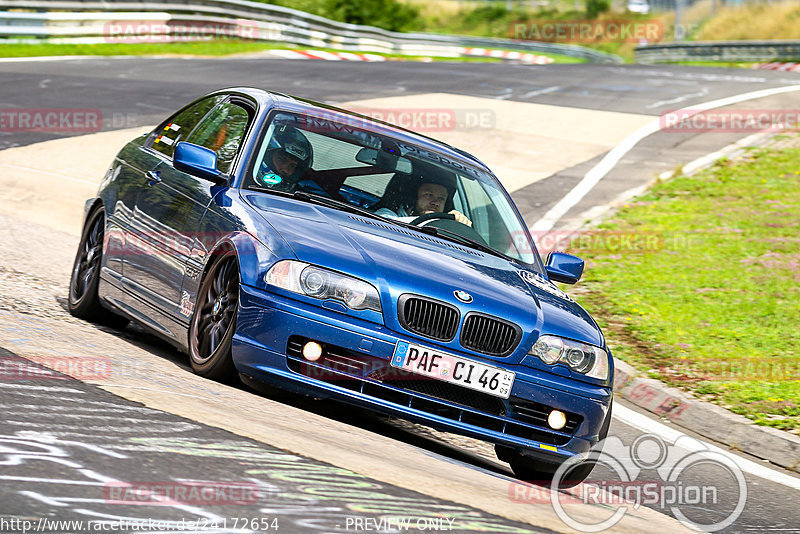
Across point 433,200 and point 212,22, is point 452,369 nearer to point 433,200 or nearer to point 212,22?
point 433,200

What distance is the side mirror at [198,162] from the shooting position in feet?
21.6

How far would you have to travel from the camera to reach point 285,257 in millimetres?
5676

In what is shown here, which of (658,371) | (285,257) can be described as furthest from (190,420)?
(658,371)

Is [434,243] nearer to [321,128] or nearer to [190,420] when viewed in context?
[321,128]

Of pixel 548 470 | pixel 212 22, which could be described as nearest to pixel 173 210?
pixel 548 470

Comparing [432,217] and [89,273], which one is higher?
[432,217]

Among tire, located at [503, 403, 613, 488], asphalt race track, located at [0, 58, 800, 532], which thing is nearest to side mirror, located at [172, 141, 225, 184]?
asphalt race track, located at [0, 58, 800, 532]

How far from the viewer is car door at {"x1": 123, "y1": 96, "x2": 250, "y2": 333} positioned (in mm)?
6566

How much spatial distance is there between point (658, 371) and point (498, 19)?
241ft

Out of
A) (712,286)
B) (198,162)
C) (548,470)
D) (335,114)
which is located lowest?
(712,286)

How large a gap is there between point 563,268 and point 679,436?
144 centimetres

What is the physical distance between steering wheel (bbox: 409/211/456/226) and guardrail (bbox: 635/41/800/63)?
32.3 meters

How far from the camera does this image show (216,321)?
19.8 feet

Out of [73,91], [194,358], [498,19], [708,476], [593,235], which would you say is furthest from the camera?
[498,19]
